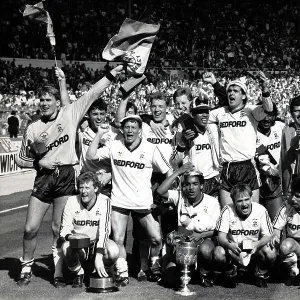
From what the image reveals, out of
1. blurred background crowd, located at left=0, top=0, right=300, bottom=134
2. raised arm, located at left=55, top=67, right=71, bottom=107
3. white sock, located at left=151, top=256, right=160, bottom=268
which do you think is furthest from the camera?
blurred background crowd, located at left=0, top=0, right=300, bottom=134

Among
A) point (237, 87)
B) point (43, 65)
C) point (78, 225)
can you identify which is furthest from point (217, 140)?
point (43, 65)

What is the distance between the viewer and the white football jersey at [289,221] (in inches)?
316

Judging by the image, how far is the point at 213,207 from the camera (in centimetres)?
816

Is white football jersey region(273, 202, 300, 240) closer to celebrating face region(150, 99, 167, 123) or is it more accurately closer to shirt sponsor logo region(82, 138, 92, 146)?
celebrating face region(150, 99, 167, 123)

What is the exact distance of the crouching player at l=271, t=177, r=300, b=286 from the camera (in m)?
7.83

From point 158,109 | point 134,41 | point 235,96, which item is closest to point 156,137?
point 158,109

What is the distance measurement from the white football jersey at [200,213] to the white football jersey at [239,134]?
0.62 meters

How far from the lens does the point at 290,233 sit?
8070 mm

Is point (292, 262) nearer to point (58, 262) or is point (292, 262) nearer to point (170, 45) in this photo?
point (58, 262)

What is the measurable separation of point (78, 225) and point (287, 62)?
34.2 metres

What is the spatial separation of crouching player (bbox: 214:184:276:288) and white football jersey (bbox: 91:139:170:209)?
2.86ft

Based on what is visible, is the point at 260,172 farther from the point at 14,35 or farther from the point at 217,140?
the point at 14,35

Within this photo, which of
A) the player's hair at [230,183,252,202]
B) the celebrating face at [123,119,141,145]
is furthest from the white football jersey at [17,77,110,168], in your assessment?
the player's hair at [230,183,252,202]

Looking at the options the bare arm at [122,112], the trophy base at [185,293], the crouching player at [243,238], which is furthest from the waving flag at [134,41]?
the trophy base at [185,293]
